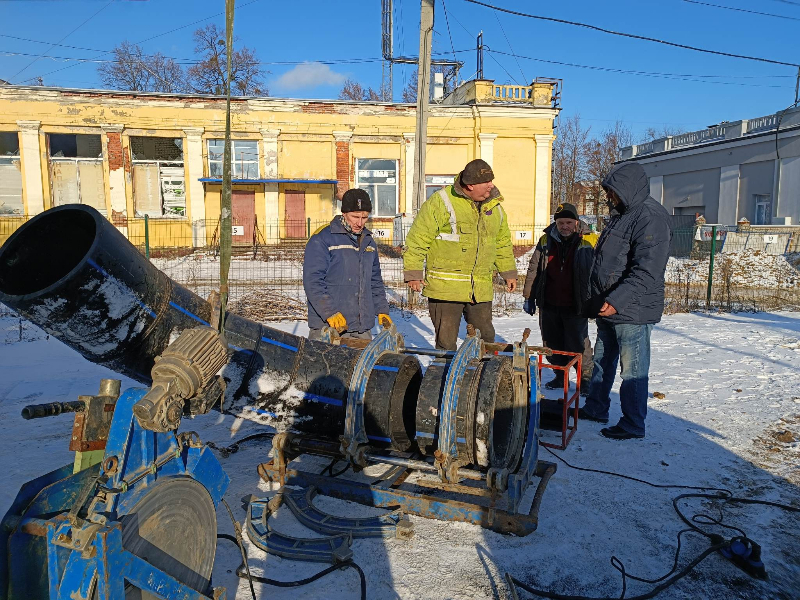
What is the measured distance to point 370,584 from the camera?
2545 millimetres

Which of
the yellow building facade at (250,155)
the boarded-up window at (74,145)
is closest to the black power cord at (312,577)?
the yellow building facade at (250,155)

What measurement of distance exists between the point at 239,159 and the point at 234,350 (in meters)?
18.0

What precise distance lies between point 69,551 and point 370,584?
4.34 feet

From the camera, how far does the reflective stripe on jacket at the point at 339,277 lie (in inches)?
163

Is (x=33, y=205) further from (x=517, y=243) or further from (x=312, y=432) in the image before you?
(x=312, y=432)

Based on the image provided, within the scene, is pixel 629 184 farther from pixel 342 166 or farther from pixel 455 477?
pixel 342 166

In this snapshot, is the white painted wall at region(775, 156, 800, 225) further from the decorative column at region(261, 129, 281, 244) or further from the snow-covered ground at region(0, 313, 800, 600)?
the snow-covered ground at region(0, 313, 800, 600)

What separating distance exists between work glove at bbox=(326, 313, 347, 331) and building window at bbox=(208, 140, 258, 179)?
16747 millimetres

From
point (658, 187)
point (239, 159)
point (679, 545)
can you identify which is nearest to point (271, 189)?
point (239, 159)

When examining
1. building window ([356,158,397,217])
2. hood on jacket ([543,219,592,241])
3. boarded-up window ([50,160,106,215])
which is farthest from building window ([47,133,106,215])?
hood on jacket ([543,219,592,241])

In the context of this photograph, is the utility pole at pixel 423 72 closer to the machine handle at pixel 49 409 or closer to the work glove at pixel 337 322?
the work glove at pixel 337 322

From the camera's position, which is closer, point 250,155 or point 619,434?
point 619,434

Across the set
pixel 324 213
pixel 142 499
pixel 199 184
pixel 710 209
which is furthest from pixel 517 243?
pixel 142 499

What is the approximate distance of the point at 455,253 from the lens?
4426 millimetres
